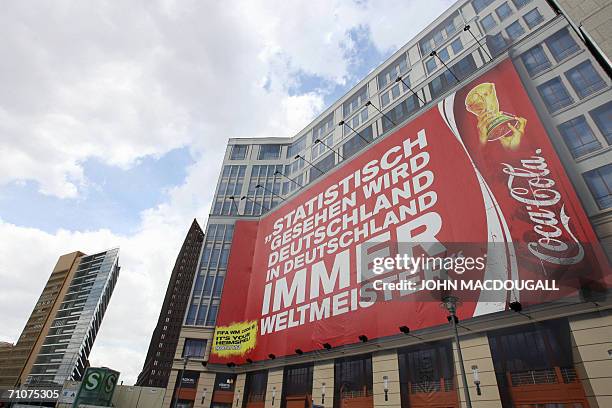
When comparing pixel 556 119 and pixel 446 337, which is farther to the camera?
pixel 556 119

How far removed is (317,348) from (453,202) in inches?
682

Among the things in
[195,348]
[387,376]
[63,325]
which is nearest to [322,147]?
[195,348]

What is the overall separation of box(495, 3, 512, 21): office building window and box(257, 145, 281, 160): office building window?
3731cm

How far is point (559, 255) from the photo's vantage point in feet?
63.3

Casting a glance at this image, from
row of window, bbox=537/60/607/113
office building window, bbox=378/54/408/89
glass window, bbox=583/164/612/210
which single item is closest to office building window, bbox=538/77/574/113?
row of window, bbox=537/60/607/113

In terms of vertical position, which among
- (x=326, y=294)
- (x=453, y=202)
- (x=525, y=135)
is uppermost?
(x=525, y=135)

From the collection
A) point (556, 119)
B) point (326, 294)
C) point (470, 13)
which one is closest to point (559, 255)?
point (556, 119)

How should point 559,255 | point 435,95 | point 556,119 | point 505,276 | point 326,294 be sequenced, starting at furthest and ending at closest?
point 435,95 < point 326,294 < point 556,119 < point 505,276 < point 559,255

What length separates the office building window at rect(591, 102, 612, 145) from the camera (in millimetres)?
23609

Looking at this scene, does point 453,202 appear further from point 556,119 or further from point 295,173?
point 295,173

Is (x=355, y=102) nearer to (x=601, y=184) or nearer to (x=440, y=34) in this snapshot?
(x=440, y=34)

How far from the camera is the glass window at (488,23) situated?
36.9m

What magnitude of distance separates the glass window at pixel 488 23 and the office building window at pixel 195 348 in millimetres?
48332

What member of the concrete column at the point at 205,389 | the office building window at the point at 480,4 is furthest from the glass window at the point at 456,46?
the concrete column at the point at 205,389
